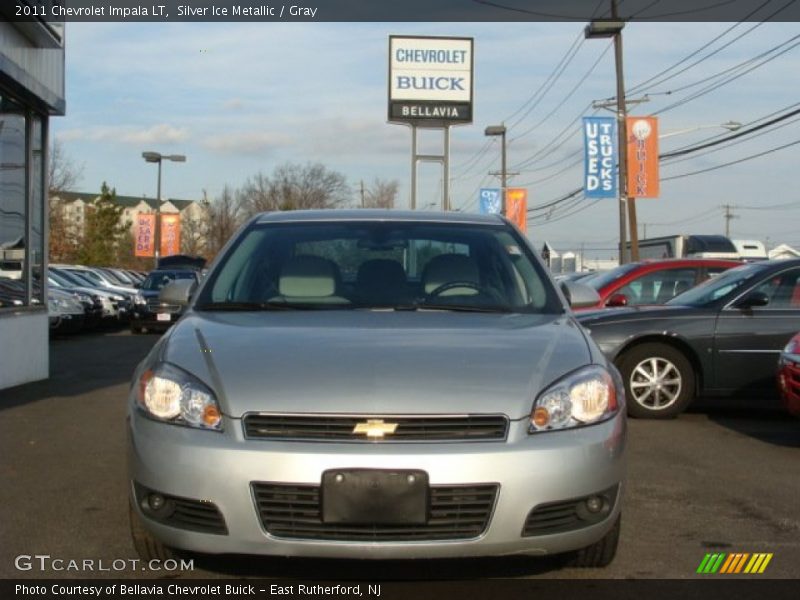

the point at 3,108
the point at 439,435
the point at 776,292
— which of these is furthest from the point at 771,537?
the point at 3,108

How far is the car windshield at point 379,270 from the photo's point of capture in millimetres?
4945

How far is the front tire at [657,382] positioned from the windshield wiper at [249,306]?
16.5ft

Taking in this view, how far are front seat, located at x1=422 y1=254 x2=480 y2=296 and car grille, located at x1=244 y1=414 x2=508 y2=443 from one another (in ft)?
4.62

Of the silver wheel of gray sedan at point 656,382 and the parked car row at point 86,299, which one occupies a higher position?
the parked car row at point 86,299

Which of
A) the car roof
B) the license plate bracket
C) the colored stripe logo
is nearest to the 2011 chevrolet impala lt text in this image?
the license plate bracket

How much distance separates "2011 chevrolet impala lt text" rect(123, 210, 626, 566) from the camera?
3596mm

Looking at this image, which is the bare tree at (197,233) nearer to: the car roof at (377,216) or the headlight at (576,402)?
the car roof at (377,216)

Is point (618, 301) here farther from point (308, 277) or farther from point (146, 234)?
point (146, 234)

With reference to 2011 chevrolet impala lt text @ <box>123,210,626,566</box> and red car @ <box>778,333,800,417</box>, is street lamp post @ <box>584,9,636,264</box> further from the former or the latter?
2011 chevrolet impala lt text @ <box>123,210,626,566</box>

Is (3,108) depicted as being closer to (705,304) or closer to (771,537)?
(705,304)

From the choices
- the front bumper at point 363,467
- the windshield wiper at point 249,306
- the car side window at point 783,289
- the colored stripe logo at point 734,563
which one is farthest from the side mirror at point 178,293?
the car side window at point 783,289

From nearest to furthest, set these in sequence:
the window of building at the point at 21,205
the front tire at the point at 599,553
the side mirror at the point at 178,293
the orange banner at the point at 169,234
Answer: the front tire at the point at 599,553 → the side mirror at the point at 178,293 → the window of building at the point at 21,205 → the orange banner at the point at 169,234

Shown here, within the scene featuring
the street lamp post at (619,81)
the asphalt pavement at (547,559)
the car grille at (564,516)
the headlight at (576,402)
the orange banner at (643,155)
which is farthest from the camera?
the street lamp post at (619,81)

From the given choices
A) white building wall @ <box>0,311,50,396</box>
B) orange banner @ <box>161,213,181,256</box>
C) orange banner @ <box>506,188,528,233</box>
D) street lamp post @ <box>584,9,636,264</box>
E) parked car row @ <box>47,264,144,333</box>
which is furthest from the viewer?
orange banner @ <box>161,213,181,256</box>
